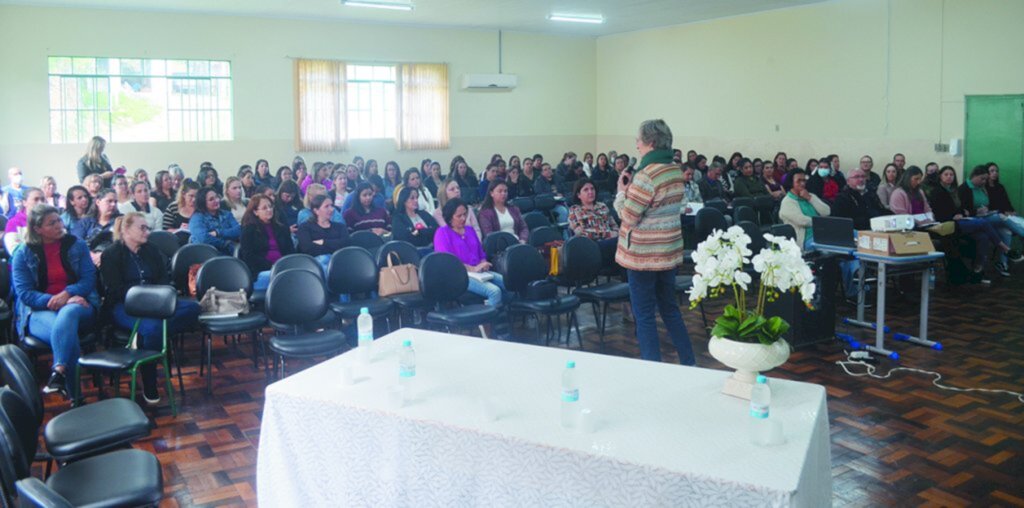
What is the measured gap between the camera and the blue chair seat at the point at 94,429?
3357 millimetres

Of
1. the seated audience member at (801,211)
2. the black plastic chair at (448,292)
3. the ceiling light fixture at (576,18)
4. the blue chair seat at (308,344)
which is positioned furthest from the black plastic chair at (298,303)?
the ceiling light fixture at (576,18)

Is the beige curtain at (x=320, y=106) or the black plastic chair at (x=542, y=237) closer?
the black plastic chair at (x=542, y=237)

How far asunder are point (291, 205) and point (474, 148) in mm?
7030

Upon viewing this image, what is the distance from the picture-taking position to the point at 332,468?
120 inches

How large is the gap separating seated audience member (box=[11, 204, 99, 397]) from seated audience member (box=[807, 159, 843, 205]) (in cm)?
954

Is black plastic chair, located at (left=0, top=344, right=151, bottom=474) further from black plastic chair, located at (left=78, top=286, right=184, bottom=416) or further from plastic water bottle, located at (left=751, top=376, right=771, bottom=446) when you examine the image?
plastic water bottle, located at (left=751, top=376, right=771, bottom=446)

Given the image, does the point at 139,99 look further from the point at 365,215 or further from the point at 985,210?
the point at 985,210

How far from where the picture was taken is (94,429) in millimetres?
3475

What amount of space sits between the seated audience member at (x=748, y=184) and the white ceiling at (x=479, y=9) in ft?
8.22

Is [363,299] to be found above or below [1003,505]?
above

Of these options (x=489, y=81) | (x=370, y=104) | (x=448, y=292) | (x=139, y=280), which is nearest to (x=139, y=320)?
(x=139, y=280)

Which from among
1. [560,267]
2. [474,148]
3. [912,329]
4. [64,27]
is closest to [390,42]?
[474,148]

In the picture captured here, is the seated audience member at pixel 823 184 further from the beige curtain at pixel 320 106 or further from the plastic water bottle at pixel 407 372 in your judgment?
the plastic water bottle at pixel 407 372

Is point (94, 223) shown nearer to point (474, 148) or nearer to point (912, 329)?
point (912, 329)
